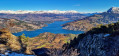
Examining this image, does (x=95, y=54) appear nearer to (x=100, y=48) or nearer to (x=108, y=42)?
(x=100, y=48)

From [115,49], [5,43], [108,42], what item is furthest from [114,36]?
[5,43]

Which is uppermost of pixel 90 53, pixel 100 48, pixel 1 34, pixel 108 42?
pixel 1 34

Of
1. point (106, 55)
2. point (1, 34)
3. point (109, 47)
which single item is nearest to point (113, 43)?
point (109, 47)

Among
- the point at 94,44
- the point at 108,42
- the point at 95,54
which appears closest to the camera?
the point at 108,42

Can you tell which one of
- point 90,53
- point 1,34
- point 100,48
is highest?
point 1,34

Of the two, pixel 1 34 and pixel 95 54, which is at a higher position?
pixel 1 34

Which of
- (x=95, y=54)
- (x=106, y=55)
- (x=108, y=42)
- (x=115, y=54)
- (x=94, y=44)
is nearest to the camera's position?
(x=115, y=54)

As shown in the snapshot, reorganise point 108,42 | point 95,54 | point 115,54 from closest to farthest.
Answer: point 115,54
point 108,42
point 95,54

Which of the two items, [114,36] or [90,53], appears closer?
[114,36]

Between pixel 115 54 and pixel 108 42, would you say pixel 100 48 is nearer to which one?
pixel 108 42
